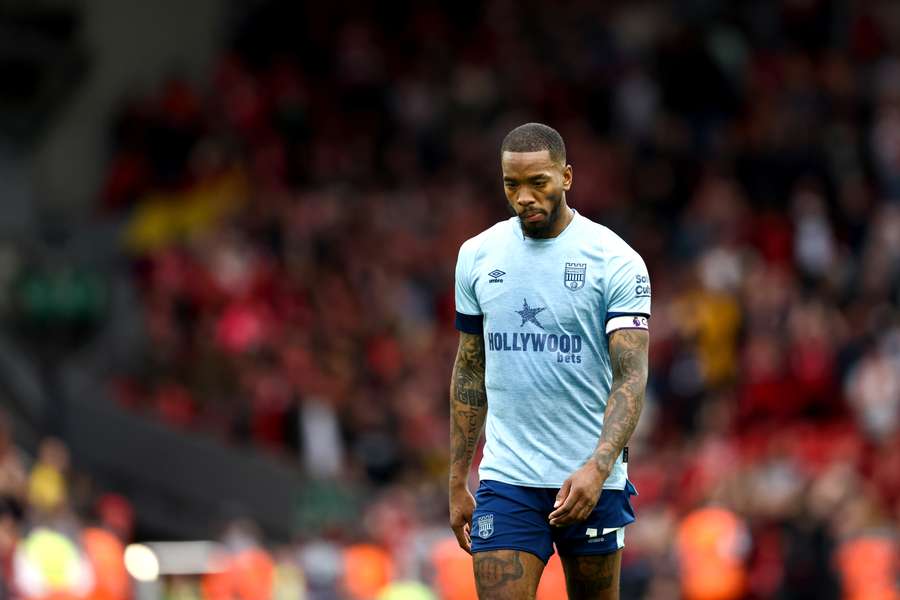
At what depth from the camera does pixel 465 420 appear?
701 cm

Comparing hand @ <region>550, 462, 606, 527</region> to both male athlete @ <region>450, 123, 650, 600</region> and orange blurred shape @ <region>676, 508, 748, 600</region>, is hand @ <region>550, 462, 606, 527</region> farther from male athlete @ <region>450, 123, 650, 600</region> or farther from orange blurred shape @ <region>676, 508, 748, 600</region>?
orange blurred shape @ <region>676, 508, 748, 600</region>

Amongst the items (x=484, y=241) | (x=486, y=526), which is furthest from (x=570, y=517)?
(x=484, y=241)

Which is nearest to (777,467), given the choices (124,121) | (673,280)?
(673,280)

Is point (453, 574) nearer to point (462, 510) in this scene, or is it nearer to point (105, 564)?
point (105, 564)

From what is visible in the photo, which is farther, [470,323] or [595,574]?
[470,323]

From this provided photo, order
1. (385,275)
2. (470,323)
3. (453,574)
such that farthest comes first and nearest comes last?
1. (385,275)
2. (453,574)
3. (470,323)

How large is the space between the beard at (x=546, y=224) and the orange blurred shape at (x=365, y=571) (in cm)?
994

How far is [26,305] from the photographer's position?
75.9 ft

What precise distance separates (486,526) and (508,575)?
218 mm

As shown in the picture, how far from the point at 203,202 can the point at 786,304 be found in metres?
9.84

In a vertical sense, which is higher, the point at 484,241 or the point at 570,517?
the point at 484,241

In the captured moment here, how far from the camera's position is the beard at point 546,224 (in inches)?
265

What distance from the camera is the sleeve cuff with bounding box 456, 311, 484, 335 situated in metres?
6.96

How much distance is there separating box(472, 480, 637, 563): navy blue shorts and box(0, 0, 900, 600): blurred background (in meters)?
7.46
